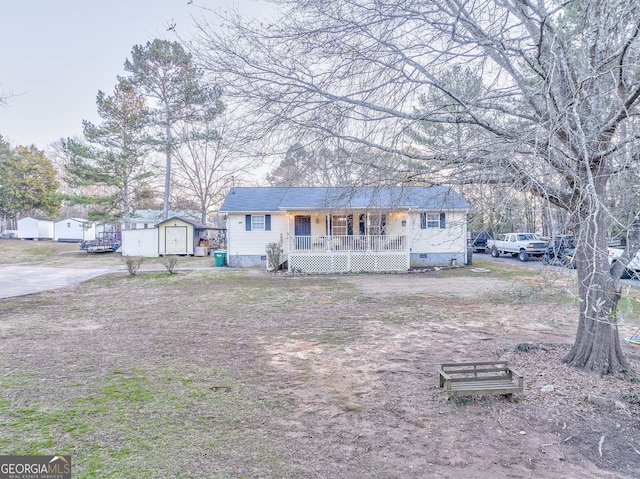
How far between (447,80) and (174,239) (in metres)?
22.9

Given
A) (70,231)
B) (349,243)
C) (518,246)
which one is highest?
(70,231)

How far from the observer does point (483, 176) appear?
3818 millimetres

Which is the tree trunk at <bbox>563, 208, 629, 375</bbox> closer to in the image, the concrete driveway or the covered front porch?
the covered front porch

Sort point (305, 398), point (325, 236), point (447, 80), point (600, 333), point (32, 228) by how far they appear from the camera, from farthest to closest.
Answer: point (32, 228)
point (325, 236)
point (447, 80)
point (600, 333)
point (305, 398)

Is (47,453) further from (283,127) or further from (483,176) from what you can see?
(483,176)

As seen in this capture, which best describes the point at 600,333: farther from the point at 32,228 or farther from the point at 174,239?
the point at 32,228

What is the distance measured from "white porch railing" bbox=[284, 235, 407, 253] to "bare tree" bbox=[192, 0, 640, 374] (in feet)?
37.6

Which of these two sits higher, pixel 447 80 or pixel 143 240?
pixel 447 80

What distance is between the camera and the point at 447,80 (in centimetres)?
450

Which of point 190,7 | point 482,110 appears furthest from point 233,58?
point 482,110

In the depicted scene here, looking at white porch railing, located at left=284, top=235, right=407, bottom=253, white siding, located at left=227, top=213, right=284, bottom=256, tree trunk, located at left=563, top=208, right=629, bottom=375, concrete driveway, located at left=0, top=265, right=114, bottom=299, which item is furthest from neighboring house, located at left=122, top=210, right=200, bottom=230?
tree trunk, located at left=563, top=208, right=629, bottom=375

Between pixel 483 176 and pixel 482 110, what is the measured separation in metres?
1.06

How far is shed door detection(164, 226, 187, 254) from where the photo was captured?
24.2 m

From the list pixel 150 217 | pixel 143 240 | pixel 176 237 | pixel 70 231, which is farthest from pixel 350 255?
pixel 70 231
